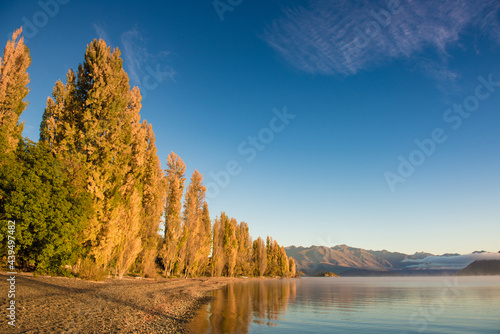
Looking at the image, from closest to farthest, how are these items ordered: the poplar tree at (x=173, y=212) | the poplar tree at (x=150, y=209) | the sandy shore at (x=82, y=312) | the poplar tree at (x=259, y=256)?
the sandy shore at (x=82, y=312) → the poplar tree at (x=150, y=209) → the poplar tree at (x=173, y=212) → the poplar tree at (x=259, y=256)

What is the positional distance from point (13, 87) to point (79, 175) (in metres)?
11.2

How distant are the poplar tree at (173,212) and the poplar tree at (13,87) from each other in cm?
2512

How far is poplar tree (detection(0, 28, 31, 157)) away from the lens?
2341cm

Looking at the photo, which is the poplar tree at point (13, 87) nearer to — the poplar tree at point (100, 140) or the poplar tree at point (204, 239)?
the poplar tree at point (100, 140)

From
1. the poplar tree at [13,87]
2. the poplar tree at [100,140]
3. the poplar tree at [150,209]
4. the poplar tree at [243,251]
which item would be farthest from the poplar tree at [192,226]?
the poplar tree at [243,251]

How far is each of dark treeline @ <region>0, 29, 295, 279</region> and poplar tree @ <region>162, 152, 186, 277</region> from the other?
5.98m

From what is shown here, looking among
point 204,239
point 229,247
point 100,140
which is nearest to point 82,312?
point 100,140

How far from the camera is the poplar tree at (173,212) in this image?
145ft

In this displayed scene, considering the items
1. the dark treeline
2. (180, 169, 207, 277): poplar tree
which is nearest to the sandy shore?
the dark treeline

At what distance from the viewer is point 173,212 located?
45.8m

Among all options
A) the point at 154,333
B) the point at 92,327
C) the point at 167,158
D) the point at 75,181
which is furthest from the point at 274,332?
the point at 167,158

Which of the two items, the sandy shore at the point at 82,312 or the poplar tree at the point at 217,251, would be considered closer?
the sandy shore at the point at 82,312

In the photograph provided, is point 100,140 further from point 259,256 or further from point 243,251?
point 259,256

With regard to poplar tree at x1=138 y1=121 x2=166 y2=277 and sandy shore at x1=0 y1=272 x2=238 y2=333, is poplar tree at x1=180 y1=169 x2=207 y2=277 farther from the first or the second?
sandy shore at x1=0 y1=272 x2=238 y2=333
